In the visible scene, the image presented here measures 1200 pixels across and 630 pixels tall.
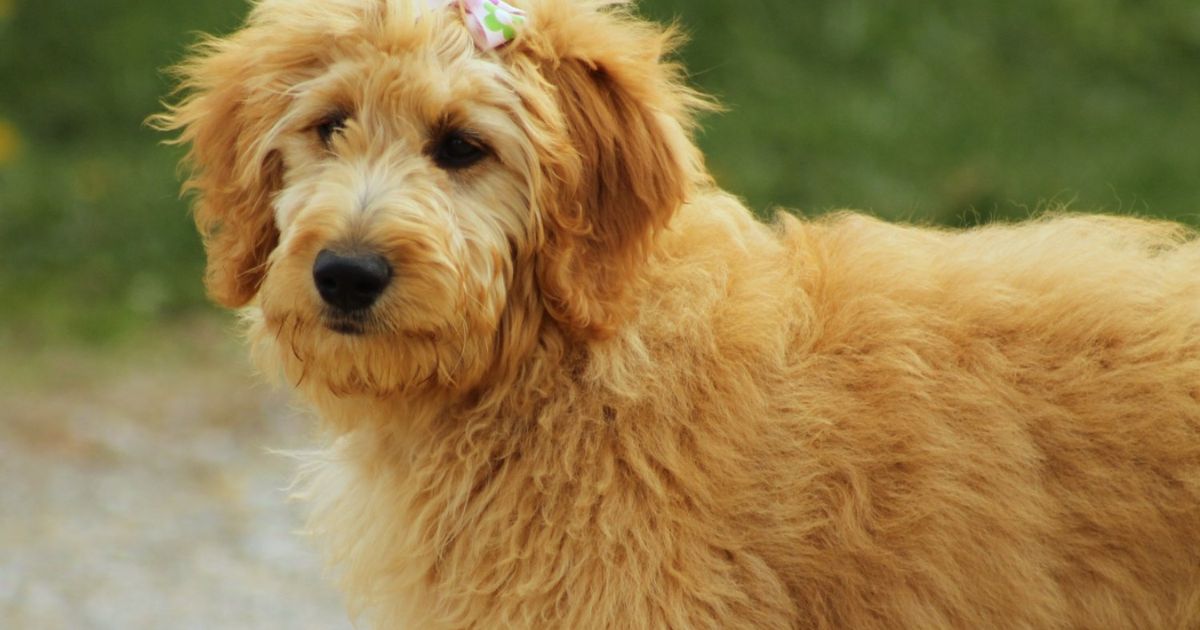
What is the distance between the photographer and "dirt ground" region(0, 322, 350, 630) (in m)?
6.54

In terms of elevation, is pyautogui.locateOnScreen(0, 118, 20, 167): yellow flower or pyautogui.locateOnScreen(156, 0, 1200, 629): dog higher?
pyautogui.locateOnScreen(156, 0, 1200, 629): dog

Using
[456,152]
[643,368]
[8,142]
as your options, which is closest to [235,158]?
[456,152]

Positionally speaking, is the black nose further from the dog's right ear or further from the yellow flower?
the yellow flower

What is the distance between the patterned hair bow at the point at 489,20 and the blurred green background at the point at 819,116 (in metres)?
6.48

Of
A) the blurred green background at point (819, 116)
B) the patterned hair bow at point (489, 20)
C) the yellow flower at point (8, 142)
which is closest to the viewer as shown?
the patterned hair bow at point (489, 20)

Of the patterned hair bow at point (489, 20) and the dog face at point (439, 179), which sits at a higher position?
the patterned hair bow at point (489, 20)

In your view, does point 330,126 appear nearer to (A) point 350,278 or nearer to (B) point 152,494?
(A) point 350,278

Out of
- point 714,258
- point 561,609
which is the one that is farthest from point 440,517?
point 714,258

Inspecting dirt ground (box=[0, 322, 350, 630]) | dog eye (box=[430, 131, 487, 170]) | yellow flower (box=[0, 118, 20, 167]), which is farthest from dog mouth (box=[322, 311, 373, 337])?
yellow flower (box=[0, 118, 20, 167])

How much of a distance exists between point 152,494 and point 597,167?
→ 14.4 feet

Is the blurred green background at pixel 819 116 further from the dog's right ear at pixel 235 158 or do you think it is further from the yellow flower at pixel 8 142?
the dog's right ear at pixel 235 158

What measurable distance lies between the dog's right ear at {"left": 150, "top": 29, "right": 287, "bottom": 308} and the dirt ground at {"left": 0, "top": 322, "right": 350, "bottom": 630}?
1641mm

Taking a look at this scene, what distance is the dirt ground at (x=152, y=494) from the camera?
21.4ft

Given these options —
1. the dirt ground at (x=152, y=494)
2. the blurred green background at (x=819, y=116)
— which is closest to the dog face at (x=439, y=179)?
the dirt ground at (x=152, y=494)
